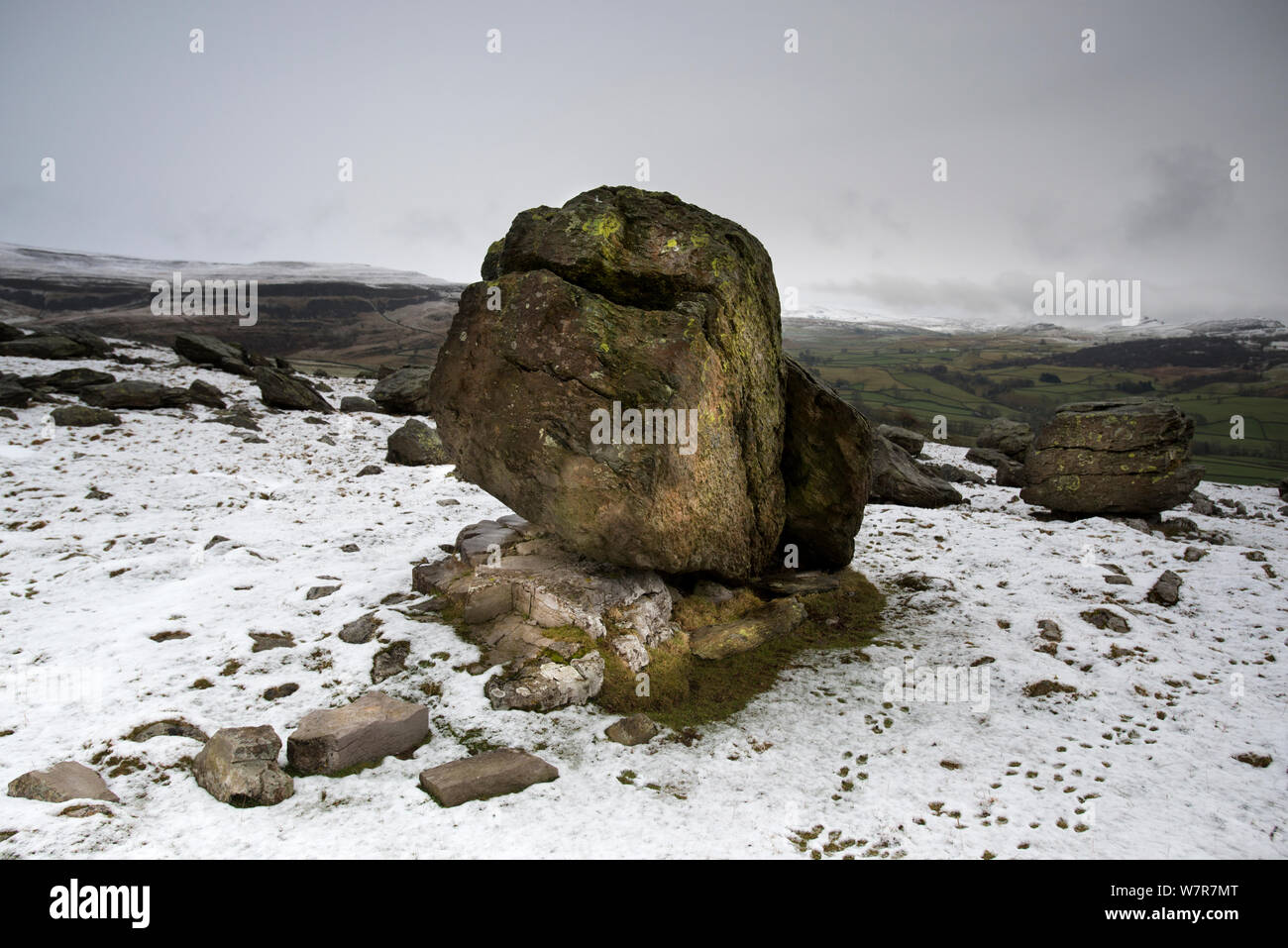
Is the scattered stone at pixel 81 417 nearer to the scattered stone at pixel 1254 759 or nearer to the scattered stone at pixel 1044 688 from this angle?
the scattered stone at pixel 1044 688

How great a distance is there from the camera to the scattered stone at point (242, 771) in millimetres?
6570

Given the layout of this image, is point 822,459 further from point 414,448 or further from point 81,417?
point 81,417

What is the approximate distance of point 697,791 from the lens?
7.40 metres

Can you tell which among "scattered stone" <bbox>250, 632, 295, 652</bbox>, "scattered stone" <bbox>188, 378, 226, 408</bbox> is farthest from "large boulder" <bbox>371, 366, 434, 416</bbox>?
"scattered stone" <bbox>250, 632, 295, 652</bbox>

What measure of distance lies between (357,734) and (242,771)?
1.19 m

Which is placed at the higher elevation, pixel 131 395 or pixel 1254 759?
pixel 131 395

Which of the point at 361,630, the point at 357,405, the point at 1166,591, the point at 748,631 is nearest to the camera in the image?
the point at 361,630

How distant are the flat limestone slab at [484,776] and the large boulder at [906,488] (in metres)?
17.8

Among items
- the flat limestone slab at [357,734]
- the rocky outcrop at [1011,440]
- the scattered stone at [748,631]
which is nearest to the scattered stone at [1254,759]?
the scattered stone at [748,631]

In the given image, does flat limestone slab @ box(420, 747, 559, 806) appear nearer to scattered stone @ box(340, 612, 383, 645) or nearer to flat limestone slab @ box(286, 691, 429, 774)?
flat limestone slab @ box(286, 691, 429, 774)

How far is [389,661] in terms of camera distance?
995 cm

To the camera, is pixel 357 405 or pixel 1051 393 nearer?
pixel 357 405

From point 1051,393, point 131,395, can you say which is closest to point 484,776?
point 131,395
